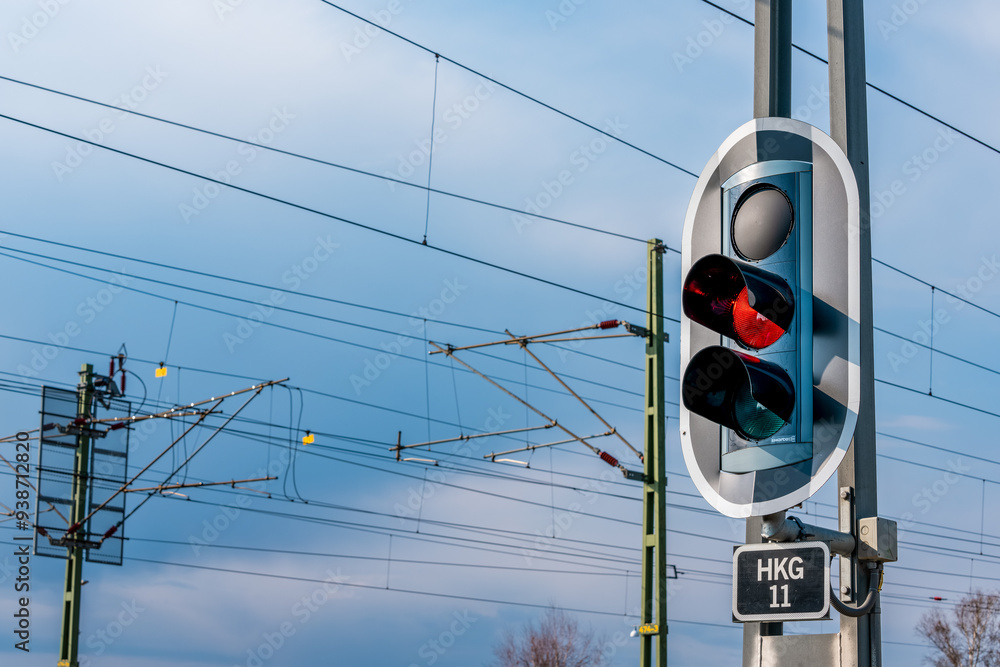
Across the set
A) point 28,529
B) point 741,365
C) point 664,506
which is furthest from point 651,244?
point 741,365

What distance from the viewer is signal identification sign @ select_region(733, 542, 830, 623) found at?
3865mm

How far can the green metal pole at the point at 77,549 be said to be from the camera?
70.4 feet

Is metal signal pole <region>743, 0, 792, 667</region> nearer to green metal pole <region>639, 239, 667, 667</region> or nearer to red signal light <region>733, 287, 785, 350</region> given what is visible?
red signal light <region>733, 287, 785, 350</region>

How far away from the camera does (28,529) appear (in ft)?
72.7

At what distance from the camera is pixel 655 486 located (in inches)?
746

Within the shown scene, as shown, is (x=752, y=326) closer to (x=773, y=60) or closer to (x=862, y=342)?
(x=862, y=342)

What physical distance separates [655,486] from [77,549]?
10496 mm

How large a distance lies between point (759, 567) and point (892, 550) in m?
0.56

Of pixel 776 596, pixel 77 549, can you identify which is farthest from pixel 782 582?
pixel 77 549

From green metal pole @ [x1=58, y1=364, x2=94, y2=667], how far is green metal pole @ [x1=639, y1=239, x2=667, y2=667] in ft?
33.1

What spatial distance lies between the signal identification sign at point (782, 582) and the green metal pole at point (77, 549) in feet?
64.2

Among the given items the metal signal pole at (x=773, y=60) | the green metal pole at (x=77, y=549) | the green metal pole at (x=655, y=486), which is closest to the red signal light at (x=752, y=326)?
the metal signal pole at (x=773, y=60)

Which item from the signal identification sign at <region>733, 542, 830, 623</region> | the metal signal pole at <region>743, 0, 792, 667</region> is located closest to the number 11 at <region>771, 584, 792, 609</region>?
the signal identification sign at <region>733, 542, 830, 623</region>

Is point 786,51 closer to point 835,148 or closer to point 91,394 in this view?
point 835,148
